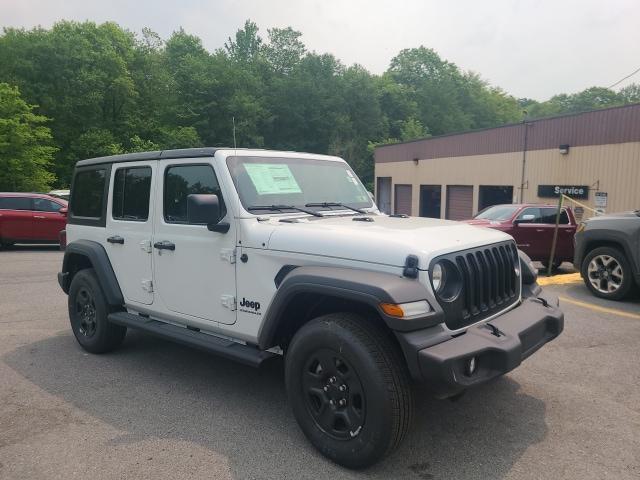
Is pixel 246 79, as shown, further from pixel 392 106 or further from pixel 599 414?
pixel 599 414

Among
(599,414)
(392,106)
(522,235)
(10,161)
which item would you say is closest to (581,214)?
(522,235)

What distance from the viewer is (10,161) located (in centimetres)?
2669

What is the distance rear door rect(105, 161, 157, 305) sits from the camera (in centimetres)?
457

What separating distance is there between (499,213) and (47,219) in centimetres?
1197

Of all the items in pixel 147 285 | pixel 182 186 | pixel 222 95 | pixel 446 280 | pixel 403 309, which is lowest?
pixel 147 285

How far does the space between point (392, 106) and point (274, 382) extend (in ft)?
239

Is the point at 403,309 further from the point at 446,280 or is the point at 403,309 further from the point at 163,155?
the point at 163,155

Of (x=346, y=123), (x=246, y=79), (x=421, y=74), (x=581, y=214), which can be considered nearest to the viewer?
(x=581, y=214)

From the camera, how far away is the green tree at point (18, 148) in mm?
26609

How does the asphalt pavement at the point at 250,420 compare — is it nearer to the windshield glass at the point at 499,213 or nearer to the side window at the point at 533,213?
the side window at the point at 533,213

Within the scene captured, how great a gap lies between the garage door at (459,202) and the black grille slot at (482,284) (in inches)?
875

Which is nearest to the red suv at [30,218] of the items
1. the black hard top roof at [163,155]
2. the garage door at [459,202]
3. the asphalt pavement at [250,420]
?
the asphalt pavement at [250,420]

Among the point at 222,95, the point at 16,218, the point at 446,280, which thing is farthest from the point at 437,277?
the point at 222,95

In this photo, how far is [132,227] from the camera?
4.72 m
